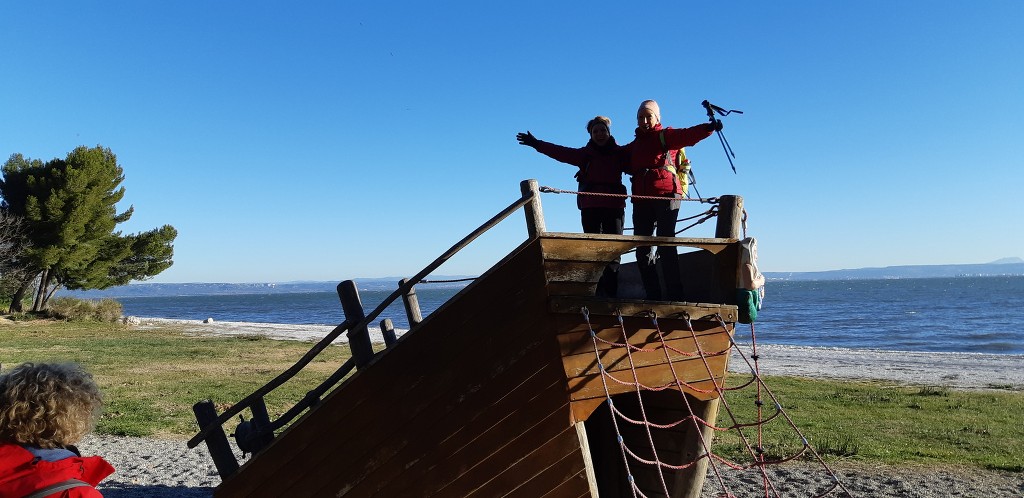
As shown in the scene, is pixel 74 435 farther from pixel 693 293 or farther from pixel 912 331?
pixel 912 331

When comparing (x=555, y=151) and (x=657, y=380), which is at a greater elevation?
(x=555, y=151)

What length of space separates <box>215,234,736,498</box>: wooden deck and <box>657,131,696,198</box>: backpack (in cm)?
78

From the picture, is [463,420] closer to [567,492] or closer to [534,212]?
[567,492]

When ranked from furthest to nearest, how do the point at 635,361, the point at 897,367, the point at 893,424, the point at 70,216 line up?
1. the point at 70,216
2. the point at 897,367
3. the point at 893,424
4. the point at 635,361

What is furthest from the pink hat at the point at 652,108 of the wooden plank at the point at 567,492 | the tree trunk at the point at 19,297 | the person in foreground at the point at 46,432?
the tree trunk at the point at 19,297

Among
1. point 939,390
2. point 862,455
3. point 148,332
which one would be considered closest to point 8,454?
point 862,455

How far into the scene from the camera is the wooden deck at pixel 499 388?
15.0ft

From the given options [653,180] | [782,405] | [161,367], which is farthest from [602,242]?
[161,367]

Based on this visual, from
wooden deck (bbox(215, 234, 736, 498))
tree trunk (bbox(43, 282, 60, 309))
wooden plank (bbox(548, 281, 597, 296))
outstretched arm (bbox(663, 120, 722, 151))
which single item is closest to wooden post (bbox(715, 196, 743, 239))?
wooden deck (bbox(215, 234, 736, 498))

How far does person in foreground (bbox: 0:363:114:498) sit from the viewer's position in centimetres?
237

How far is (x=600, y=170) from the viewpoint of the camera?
5.80m

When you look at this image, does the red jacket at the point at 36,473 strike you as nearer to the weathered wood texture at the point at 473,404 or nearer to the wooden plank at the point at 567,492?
the weathered wood texture at the point at 473,404

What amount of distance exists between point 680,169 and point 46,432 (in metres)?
4.50

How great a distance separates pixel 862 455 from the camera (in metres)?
9.77
